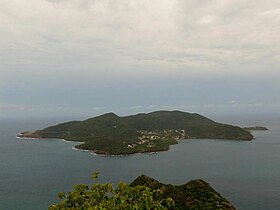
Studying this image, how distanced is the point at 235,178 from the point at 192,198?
48.2 meters

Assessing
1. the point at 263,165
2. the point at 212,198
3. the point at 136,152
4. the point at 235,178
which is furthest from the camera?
the point at 136,152

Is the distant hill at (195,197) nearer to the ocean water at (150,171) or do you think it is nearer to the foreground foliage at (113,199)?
the ocean water at (150,171)

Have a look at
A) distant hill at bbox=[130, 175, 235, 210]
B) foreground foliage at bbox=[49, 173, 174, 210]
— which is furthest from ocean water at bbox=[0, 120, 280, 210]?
foreground foliage at bbox=[49, 173, 174, 210]

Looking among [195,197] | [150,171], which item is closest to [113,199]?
[195,197]

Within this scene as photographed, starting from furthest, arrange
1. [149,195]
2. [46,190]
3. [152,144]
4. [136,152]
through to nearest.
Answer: [152,144]
[136,152]
[46,190]
[149,195]

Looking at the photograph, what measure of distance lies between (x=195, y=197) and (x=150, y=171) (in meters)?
56.6

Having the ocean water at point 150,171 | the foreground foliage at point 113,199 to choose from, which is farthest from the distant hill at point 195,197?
the foreground foliage at point 113,199

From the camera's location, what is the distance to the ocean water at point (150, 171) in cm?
8606

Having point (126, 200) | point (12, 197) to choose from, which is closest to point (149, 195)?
point (126, 200)

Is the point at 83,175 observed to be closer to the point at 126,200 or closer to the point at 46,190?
the point at 46,190

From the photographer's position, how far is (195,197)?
220ft

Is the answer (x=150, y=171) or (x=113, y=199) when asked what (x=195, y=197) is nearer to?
(x=113, y=199)

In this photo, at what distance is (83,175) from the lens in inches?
4604

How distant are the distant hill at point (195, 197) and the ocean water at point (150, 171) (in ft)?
44.9
